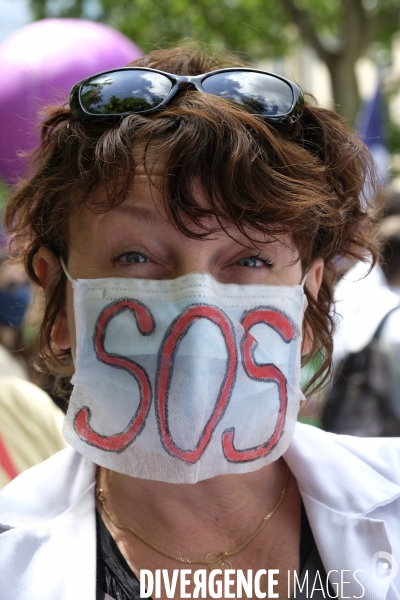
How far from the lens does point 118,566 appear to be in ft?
5.60

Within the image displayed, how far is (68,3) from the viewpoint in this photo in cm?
1516

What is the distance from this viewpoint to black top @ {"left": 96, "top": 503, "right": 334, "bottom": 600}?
5.40 ft

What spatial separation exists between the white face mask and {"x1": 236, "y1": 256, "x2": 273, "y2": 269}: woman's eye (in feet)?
0.18

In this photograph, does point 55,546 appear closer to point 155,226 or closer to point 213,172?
point 155,226

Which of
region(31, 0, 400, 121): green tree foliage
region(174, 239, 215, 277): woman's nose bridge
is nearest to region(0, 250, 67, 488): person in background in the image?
region(174, 239, 215, 277): woman's nose bridge

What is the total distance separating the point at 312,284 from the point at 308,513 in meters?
0.58

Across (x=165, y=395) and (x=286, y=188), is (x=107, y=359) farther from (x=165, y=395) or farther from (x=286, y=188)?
(x=286, y=188)

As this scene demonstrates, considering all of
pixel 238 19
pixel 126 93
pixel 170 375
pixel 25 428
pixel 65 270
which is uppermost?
pixel 126 93

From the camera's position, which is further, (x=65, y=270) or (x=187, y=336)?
(x=65, y=270)

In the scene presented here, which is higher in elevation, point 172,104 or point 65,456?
point 172,104

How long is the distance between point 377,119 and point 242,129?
4507 mm

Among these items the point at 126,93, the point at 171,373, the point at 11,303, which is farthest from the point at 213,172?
the point at 11,303

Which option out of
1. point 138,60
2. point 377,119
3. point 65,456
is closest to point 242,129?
point 138,60

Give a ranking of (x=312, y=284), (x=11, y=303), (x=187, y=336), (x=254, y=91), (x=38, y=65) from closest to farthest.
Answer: (x=187, y=336) → (x=254, y=91) → (x=312, y=284) → (x=38, y=65) → (x=11, y=303)
